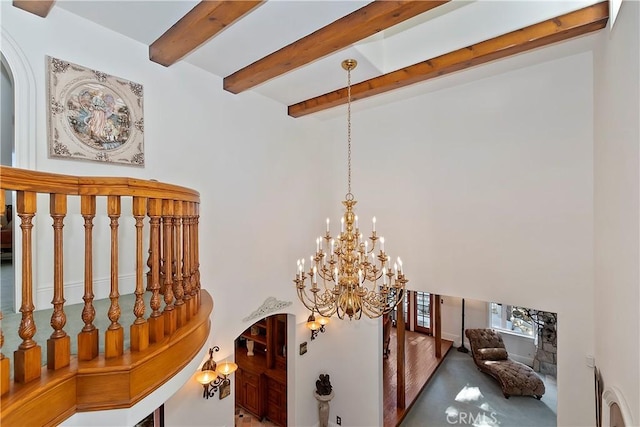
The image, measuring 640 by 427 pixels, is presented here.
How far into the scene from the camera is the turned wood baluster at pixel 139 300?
1462 millimetres

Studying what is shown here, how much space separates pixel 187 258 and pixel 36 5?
2172 mm

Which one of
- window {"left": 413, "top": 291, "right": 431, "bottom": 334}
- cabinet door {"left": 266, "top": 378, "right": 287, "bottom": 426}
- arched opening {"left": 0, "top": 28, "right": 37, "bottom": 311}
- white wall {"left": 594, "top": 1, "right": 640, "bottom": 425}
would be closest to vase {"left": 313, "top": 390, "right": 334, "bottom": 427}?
cabinet door {"left": 266, "top": 378, "right": 287, "bottom": 426}

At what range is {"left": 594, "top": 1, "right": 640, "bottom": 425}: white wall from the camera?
1.60 metres

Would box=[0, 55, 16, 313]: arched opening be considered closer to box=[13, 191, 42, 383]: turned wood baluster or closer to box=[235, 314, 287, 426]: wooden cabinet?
box=[13, 191, 42, 383]: turned wood baluster

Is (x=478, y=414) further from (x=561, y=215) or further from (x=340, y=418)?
(x=561, y=215)

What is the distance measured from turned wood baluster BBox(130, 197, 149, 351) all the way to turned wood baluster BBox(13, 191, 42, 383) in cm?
37

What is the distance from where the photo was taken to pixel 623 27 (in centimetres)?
186

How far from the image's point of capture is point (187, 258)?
1865mm

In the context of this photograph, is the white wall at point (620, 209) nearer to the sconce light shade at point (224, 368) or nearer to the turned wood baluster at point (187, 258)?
the turned wood baluster at point (187, 258)

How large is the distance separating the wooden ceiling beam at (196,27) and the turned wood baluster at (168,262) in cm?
147

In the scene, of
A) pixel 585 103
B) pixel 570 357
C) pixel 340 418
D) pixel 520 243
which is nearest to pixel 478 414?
pixel 340 418

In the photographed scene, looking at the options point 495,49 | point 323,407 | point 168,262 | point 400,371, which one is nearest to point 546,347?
point 400,371

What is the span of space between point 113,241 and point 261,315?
2.85 metres

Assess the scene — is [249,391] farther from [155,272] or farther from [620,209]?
[620,209]
